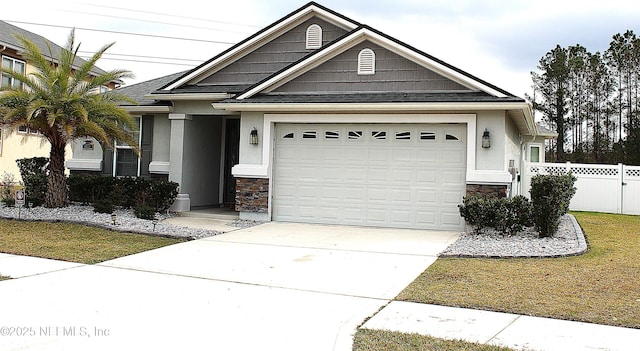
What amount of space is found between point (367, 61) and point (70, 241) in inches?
291

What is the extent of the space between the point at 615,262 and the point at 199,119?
10900 mm

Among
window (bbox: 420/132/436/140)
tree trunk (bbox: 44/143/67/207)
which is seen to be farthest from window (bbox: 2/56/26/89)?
window (bbox: 420/132/436/140)

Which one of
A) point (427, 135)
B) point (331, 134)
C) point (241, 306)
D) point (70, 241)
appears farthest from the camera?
point (331, 134)

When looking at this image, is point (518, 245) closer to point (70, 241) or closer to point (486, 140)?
point (486, 140)

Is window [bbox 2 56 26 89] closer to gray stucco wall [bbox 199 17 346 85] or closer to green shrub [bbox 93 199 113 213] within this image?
gray stucco wall [bbox 199 17 346 85]

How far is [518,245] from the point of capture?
33.7 feet

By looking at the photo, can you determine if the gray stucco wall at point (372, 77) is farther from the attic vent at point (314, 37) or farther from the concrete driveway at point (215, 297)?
the concrete driveway at point (215, 297)

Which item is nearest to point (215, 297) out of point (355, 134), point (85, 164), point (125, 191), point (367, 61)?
point (355, 134)

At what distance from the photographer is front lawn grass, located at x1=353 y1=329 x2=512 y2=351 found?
16.0 feet

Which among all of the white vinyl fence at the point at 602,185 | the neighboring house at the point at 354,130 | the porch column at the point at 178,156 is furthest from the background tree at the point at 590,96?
the porch column at the point at 178,156

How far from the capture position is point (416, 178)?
12.9m

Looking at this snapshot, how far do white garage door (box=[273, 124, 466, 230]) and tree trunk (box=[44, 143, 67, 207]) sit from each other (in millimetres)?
5077

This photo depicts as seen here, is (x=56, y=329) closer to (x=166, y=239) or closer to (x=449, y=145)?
(x=166, y=239)

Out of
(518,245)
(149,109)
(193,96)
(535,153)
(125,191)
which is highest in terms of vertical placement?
(193,96)
